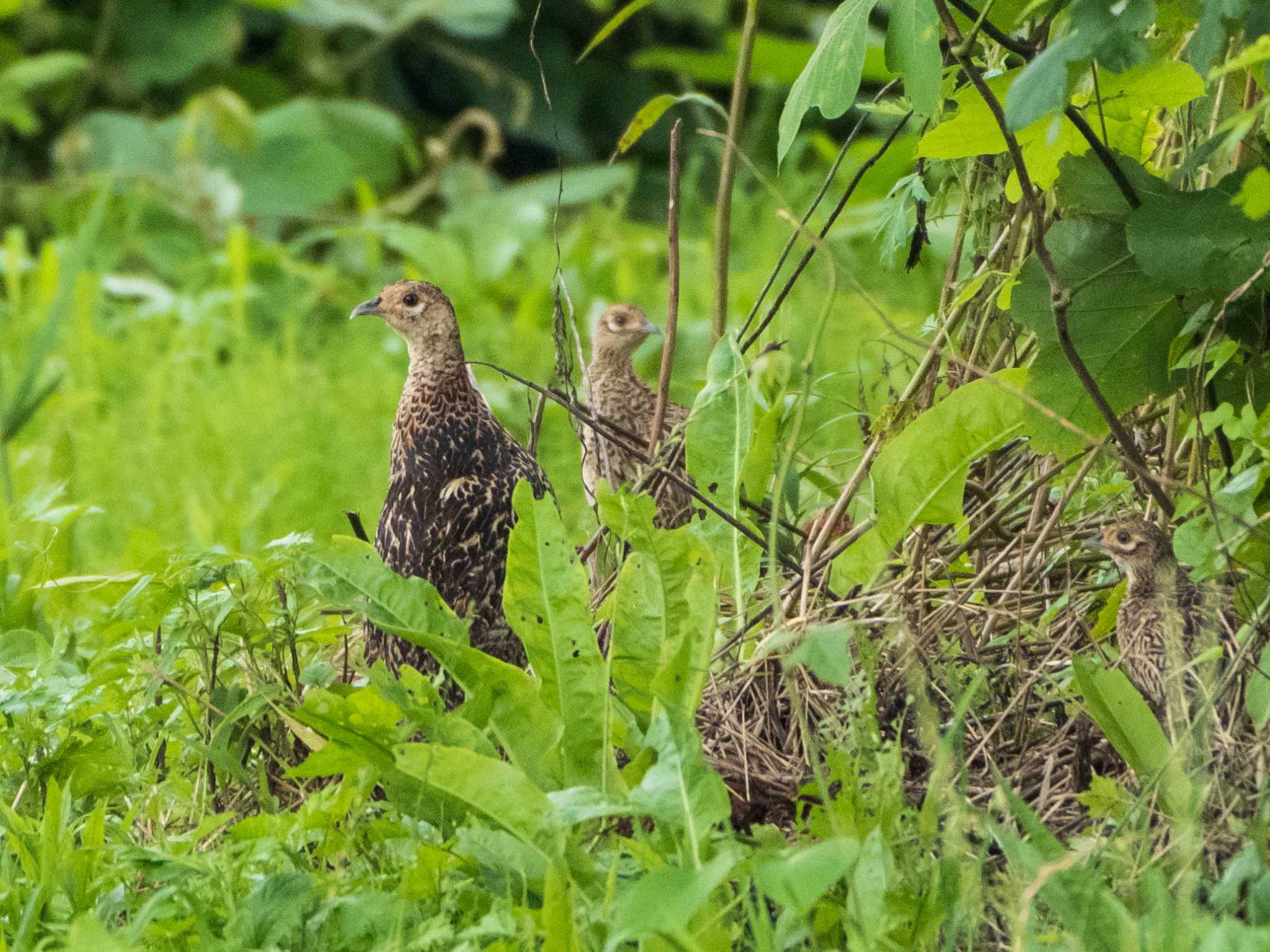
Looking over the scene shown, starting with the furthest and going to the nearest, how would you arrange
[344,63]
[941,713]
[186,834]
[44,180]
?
1. [344,63]
2. [44,180]
3. [941,713]
4. [186,834]

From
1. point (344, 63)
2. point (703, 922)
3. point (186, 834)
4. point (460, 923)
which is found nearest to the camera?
→ point (703, 922)

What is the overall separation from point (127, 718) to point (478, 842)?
61 centimetres

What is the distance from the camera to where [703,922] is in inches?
57.3

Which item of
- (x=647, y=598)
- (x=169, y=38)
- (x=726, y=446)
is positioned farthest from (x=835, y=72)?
(x=169, y=38)

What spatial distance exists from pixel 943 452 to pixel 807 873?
62 cm

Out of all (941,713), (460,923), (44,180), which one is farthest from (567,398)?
(44,180)

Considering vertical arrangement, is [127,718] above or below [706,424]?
below

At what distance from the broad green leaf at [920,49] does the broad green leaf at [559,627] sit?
58 cm

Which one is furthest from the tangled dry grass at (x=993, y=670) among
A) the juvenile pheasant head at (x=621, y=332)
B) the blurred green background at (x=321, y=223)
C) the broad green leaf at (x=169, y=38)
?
the broad green leaf at (x=169, y=38)

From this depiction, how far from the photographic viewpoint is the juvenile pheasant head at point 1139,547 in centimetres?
177

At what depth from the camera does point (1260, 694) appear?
161 cm

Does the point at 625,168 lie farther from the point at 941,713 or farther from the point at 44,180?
the point at 941,713

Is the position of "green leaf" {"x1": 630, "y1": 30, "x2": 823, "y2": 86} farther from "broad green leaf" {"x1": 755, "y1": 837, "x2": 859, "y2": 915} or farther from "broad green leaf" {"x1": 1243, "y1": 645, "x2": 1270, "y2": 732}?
"broad green leaf" {"x1": 755, "y1": 837, "x2": 859, "y2": 915}

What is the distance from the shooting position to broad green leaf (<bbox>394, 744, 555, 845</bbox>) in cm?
157
